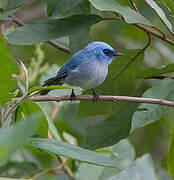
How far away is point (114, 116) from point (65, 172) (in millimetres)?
804

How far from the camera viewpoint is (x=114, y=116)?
10.6 ft

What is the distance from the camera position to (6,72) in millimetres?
2033

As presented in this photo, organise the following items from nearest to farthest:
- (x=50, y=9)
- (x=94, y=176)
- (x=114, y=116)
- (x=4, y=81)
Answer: (x=4, y=81) < (x=50, y=9) < (x=114, y=116) < (x=94, y=176)

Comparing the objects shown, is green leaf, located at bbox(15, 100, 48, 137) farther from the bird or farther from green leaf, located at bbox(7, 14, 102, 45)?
the bird

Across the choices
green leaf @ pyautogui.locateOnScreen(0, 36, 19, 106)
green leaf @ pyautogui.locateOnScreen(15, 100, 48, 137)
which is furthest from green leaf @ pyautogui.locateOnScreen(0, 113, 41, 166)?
green leaf @ pyautogui.locateOnScreen(15, 100, 48, 137)

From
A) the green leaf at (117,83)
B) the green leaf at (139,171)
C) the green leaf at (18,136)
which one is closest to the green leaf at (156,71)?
the green leaf at (117,83)

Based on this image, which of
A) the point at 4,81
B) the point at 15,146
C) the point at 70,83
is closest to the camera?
the point at 15,146

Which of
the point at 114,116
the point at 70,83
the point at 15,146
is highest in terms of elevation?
the point at 15,146

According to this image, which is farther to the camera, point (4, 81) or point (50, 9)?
point (50, 9)

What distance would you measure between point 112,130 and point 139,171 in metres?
0.81

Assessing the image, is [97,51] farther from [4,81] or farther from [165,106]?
[4,81]

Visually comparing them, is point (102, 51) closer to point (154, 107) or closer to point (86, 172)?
point (86, 172)

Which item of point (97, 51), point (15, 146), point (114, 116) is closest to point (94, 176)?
point (114, 116)

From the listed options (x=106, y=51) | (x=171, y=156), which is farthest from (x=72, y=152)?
(x=106, y=51)
